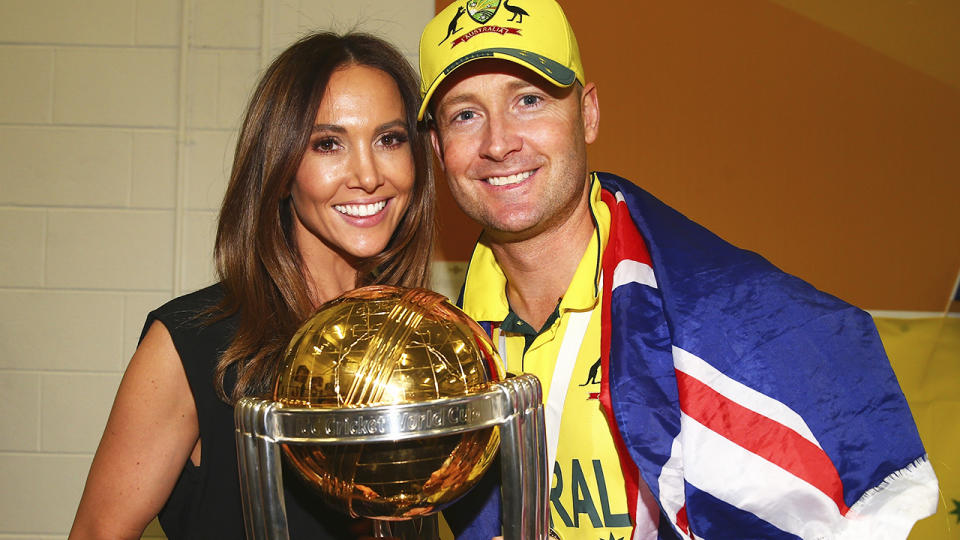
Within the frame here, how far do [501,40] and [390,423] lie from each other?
2.95ft

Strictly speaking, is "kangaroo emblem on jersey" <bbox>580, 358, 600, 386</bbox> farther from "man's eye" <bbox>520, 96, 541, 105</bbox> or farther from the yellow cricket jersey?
"man's eye" <bbox>520, 96, 541, 105</bbox>

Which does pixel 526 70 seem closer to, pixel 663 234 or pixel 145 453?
pixel 663 234

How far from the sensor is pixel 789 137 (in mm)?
2342

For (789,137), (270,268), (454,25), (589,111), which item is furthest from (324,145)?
(789,137)

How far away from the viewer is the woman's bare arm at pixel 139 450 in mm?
1354

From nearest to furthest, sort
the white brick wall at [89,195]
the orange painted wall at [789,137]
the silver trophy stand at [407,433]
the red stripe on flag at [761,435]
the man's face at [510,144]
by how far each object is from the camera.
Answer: the silver trophy stand at [407,433] → the red stripe on flag at [761,435] → the man's face at [510,144] → the orange painted wall at [789,137] → the white brick wall at [89,195]

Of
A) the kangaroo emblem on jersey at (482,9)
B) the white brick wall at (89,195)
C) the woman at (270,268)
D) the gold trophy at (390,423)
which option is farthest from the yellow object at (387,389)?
the white brick wall at (89,195)

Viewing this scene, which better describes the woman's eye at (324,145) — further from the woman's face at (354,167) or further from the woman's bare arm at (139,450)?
the woman's bare arm at (139,450)

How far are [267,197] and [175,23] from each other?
1263mm

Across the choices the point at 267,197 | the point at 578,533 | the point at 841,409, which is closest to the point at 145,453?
the point at 267,197

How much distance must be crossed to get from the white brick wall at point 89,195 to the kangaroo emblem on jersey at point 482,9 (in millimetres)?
1096

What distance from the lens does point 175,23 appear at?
2.51 meters

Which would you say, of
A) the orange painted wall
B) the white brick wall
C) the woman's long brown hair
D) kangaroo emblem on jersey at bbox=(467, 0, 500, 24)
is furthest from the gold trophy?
the white brick wall

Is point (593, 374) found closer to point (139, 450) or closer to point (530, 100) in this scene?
point (530, 100)
